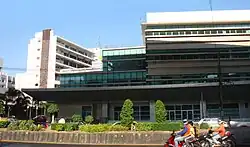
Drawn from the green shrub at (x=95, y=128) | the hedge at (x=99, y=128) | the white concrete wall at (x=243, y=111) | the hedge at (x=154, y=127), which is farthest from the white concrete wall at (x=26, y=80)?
the hedge at (x=154, y=127)

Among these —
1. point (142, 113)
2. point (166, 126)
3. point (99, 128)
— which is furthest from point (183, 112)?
point (99, 128)

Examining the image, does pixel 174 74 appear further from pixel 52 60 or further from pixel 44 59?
pixel 44 59

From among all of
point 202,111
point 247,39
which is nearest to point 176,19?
point 247,39

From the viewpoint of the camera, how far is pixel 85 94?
55.5m

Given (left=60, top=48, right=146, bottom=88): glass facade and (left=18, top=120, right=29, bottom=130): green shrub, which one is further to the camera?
(left=60, top=48, right=146, bottom=88): glass facade

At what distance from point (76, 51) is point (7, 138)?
85586mm

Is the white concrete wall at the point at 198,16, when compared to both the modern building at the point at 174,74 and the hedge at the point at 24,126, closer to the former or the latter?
the modern building at the point at 174,74

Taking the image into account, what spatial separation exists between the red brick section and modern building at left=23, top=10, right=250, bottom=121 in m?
25.6

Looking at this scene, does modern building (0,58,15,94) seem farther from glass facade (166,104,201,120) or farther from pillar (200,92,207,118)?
pillar (200,92,207,118)

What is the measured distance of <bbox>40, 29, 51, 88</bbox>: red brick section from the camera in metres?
93.9

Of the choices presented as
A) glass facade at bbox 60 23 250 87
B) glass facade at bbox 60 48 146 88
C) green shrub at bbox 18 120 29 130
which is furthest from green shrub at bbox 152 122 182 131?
glass facade at bbox 60 48 146 88

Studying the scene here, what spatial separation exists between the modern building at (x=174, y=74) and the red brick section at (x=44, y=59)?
25.6 metres

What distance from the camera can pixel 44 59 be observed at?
315ft

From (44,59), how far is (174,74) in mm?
46541
